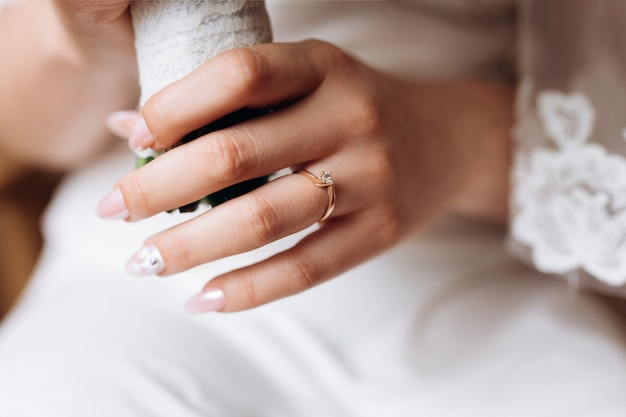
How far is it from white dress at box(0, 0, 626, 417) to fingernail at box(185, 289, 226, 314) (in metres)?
0.12

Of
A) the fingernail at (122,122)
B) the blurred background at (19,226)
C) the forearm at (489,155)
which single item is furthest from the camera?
the blurred background at (19,226)

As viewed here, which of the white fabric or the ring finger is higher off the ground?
the white fabric

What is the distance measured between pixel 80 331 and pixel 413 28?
556 mm

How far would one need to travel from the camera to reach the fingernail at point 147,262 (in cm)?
52

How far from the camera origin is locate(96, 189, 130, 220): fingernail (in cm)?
51

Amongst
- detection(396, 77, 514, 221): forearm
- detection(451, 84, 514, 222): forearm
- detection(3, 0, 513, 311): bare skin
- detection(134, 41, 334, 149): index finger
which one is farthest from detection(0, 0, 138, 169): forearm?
detection(451, 84, 514, 222): forearm

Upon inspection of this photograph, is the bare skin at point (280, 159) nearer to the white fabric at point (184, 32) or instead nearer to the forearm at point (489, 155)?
the white fabric at point (184, 32)

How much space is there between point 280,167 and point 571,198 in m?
0.41

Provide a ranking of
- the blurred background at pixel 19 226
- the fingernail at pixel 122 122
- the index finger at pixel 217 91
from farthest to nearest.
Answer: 1. the blurred background at pixel 19 226
2. the fingernail at pixel 122 122
3. the index finger at pixel 217 91

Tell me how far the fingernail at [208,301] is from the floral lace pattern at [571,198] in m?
0.42

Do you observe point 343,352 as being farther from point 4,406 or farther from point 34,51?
point 34,51

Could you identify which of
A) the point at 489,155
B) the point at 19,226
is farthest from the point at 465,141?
the point at 19,226

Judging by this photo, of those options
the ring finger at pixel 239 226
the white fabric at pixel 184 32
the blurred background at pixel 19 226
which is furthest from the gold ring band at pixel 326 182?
the blurred background at pixel 19 226

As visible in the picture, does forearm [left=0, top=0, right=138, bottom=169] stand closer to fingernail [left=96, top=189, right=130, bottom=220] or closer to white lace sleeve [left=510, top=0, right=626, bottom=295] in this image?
fingernail [left=96, top=189, right=130, bottom=220]
